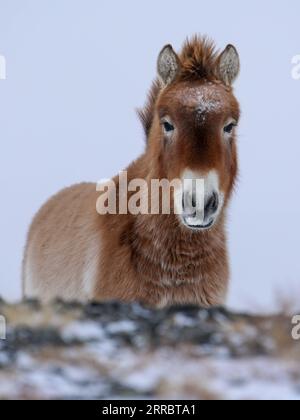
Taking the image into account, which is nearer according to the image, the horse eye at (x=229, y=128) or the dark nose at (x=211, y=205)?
the dark nose at (x=211, y=205)

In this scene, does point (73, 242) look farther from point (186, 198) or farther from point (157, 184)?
point (186, 198)

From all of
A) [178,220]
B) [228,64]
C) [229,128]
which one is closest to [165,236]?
[178,220]

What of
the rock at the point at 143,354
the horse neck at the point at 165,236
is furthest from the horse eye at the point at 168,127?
the rock at the point at 143,354

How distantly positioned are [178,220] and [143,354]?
2.39 meters

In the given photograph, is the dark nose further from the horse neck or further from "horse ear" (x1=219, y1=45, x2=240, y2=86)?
"horse ear" (x1=219, y1=45, x2=240, y2=86)

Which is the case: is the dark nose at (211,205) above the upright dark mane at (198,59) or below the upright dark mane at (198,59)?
below

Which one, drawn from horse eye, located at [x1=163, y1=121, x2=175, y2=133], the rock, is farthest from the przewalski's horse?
the rock

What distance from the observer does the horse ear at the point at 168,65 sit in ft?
26.1

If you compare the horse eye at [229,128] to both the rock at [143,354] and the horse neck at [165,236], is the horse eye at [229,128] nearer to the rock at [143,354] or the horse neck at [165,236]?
the horse neck at [165,236]

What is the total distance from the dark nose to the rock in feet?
3.56

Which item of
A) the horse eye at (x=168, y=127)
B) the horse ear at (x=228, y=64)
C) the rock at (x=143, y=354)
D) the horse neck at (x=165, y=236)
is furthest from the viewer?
the horse ear at (x=228, y=64)

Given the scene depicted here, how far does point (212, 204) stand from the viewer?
700 cm

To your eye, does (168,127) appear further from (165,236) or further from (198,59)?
(165,236)
